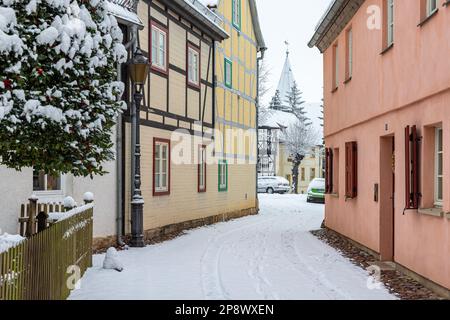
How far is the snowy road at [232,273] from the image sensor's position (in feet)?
26.6

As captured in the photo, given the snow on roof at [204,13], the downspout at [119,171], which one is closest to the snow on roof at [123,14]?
the downspout at [119,171]

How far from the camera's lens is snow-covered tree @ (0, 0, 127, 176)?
6.25 m

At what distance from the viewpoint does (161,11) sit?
16.4 metres

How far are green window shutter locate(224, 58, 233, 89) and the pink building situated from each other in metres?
6.21

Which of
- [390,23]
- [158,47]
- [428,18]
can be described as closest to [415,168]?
[428,18]

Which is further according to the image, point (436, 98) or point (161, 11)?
point (161, 11)

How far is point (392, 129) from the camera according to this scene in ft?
35.6

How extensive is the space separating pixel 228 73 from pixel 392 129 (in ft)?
43.1

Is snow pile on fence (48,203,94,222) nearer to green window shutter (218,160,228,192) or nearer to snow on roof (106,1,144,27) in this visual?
snow on roof (106,1,144,27)

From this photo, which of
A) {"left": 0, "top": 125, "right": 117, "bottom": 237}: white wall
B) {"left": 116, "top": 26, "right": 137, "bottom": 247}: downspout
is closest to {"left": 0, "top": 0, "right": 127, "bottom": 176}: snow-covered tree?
{"left": 0, "top": 125, "right": 117, "bottom": 237}: white wall

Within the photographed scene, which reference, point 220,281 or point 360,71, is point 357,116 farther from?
point 220,281

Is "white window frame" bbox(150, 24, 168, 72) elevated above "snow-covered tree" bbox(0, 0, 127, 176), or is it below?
above
